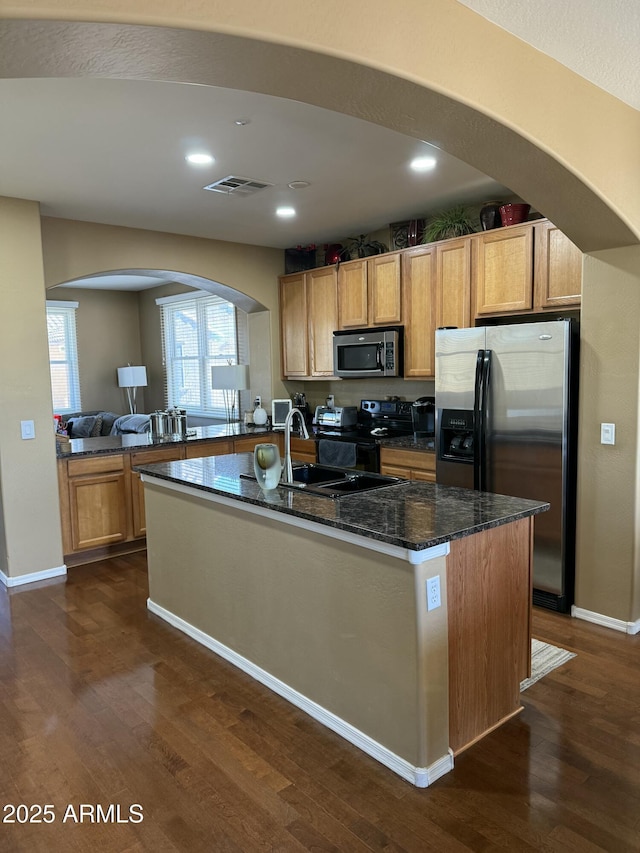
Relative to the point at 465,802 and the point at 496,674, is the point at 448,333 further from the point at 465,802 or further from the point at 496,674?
the point at 465,802

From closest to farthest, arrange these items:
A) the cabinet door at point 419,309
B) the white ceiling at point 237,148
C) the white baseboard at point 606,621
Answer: the white ceiling at point 237,148 < the white baseboard at point 606,621 < the cabinet door at point 419,309

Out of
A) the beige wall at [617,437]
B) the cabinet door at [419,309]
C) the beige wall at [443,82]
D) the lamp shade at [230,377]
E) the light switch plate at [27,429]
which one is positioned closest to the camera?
the beige wall at [443,82]

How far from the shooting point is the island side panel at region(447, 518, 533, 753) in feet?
7.33

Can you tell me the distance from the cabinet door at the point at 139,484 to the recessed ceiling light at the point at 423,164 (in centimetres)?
286

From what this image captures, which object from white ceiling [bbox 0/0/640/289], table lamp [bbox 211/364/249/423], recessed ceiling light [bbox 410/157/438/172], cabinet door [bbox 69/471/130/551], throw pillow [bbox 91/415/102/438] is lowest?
cabinet door [bbox 69/471/130/551]

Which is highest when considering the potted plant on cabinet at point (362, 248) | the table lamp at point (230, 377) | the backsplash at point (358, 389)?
the potted plant on cabinet at point (362, 248)

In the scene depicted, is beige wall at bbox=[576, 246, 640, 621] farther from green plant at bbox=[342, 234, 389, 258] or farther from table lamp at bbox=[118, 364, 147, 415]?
table lamp at bbox=[118, 364, 147, 415]

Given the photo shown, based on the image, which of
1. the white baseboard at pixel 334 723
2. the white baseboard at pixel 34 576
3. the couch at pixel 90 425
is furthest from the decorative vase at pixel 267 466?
the couch at pixel 90 425

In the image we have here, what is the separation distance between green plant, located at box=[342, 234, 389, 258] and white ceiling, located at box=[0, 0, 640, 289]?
21 cm

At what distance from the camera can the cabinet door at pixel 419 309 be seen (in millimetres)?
4543

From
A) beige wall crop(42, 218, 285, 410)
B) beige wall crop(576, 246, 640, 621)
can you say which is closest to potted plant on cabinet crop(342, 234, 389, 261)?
beige wall crop(42, 218, 285, 410)

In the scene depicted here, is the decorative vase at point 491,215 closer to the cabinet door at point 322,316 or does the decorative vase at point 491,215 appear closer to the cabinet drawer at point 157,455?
the cabinet door at point 322,316

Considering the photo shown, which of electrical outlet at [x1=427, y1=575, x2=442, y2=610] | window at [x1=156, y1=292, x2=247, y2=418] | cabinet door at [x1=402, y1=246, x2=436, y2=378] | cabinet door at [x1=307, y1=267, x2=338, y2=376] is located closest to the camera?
electrical outlet at [x1=427, y1=575, x2=442, y2=610]

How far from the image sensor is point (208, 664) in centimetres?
304
